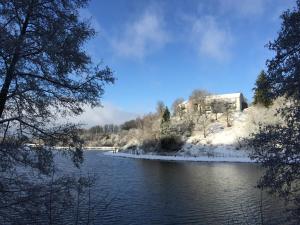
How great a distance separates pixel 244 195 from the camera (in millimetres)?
31094

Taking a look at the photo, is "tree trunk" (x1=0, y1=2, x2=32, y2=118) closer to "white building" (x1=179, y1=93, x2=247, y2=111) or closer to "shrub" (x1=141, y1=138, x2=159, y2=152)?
"shrub" (x1=141, y1=138, x2=159, y2=152)

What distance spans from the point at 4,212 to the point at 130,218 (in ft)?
53.2

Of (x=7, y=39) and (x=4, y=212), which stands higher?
(x=7, y=39)

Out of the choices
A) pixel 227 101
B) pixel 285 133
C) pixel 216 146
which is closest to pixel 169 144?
pixel 216 146

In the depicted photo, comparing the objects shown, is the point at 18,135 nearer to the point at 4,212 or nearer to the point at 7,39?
the point at 4,212

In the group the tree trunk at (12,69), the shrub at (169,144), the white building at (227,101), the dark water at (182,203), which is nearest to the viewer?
the tree trunk at (12,69)

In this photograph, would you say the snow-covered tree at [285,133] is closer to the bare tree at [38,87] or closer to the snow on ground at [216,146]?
the bare tree at [38,87]

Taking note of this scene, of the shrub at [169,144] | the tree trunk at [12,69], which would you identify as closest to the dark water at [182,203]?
the tree trunk at [12,69]

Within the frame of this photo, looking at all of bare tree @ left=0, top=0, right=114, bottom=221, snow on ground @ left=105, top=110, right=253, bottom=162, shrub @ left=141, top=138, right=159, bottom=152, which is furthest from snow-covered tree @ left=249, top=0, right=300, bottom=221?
shrub @ left=141, top=138, right=159, bottom=152

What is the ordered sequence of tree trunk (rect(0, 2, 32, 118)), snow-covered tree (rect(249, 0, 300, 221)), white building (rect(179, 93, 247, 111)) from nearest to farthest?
tree trunk (rect(0, 2, 32, 118)) → snow-covered tree (rect(249, 0, 300, 221)) → white building (rect(179, 93, 247, 111))

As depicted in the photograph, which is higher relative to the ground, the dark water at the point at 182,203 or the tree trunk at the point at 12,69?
the tree trunk at the point at 12,69

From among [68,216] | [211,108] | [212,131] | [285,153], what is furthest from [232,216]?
[211,108]

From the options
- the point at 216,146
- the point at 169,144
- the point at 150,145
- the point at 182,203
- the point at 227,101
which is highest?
the point at 227,101

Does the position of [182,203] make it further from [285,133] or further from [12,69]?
[12,69]
